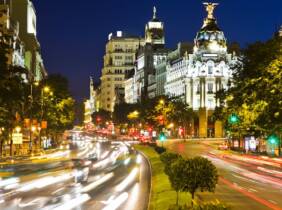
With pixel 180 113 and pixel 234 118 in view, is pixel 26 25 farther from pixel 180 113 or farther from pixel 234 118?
pixel 234 118

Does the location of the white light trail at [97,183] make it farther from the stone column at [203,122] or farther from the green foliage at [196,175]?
the stone column at [203,122]

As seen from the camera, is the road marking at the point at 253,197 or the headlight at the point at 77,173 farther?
the headlight at the point at 77,173

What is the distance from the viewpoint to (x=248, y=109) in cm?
5900

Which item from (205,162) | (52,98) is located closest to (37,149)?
(52,98)

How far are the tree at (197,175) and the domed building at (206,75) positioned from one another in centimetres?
16136

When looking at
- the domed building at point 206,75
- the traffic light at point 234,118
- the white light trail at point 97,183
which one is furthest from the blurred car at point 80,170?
the domed building at point 206,75

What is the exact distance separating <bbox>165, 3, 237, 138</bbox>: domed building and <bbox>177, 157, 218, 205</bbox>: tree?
6353 inches

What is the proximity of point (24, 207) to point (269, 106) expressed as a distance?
29.3 m

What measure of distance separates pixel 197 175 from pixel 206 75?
16547cm

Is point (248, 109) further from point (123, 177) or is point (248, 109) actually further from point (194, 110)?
point (194, 110)

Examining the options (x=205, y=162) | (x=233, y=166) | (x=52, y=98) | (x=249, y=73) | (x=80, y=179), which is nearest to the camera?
(x=205, y=162)

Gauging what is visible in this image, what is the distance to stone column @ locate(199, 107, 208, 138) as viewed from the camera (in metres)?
185

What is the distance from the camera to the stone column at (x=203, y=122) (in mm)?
184625

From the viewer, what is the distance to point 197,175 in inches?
891
